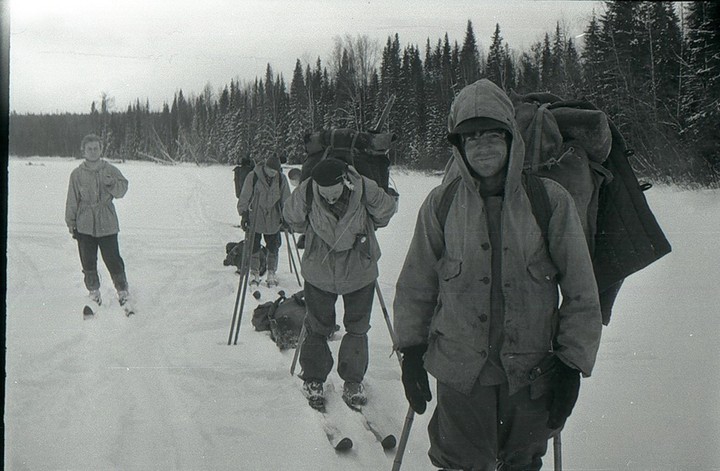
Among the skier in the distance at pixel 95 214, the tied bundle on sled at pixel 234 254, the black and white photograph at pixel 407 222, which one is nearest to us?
the black and white photograph at pixel 407 222

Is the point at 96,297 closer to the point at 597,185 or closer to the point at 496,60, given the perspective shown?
the point at 496,60

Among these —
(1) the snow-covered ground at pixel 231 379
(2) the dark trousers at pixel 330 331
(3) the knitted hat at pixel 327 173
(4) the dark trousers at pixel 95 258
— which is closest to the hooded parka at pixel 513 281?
(1) the snow-covered ground at pixel 231 379

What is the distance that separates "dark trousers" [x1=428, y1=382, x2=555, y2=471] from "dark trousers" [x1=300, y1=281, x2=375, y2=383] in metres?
1.29

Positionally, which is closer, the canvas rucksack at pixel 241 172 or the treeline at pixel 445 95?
the treeline at pixel 445 95

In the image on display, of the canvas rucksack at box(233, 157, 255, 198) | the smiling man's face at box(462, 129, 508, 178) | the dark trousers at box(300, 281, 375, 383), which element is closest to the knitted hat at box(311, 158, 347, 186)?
the dark trousers at box(300, 281, 375, 383)

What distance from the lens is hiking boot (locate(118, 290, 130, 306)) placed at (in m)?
3.72

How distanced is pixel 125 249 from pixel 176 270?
759 mm

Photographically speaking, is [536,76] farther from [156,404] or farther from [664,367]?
[156,404]

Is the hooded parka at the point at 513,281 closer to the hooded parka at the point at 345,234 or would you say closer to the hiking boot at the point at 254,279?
the hooded parka at the point at 345,234

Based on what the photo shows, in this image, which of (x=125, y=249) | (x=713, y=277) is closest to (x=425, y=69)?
(x=713, y=277)

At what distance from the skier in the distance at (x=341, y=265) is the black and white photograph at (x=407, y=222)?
15mm

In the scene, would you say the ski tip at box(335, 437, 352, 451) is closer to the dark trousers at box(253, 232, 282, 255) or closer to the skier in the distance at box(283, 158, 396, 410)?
the skier in the distance at box(283, 158, 396, 410)

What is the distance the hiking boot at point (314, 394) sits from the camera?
2820mm

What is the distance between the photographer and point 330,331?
2.93 metres
